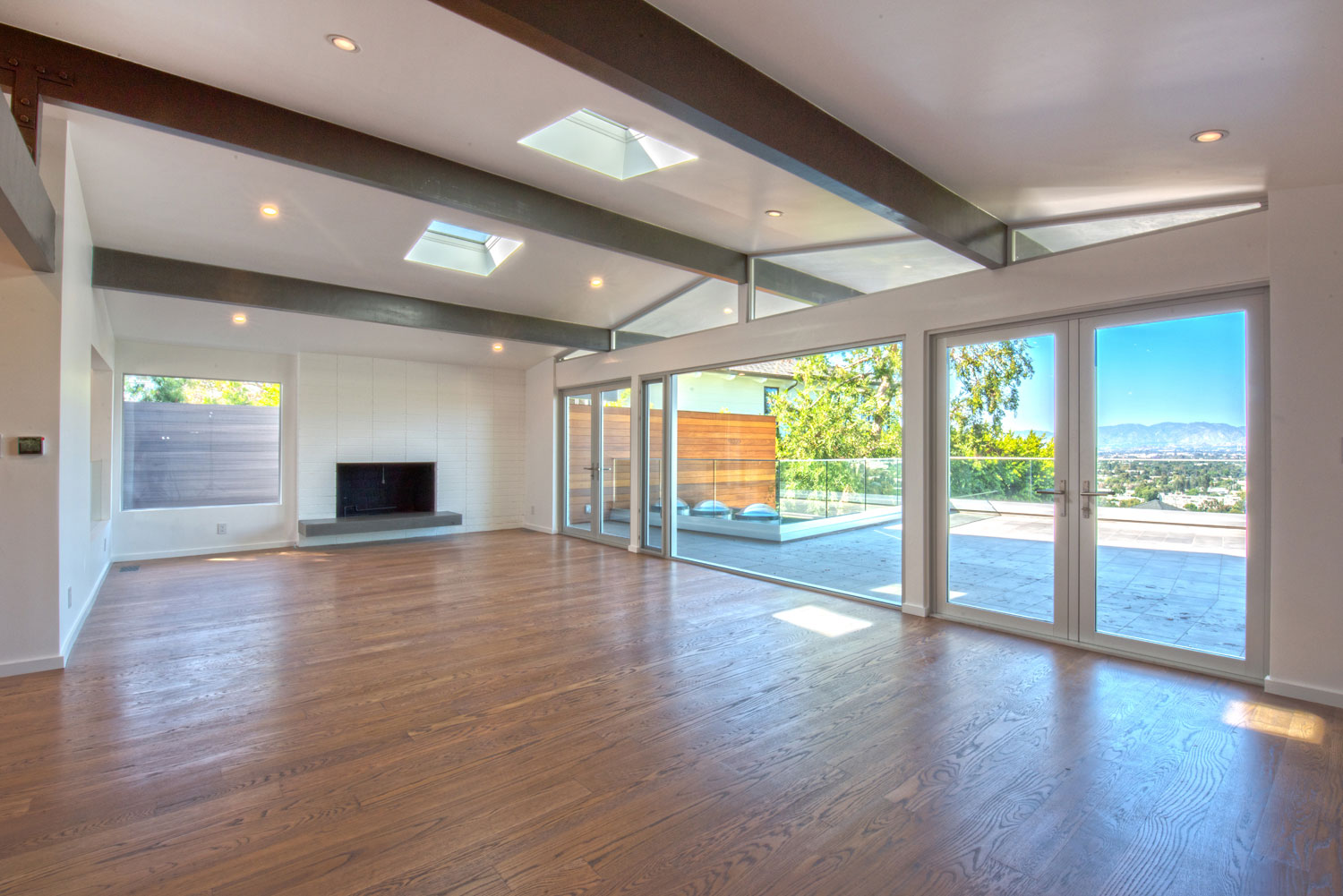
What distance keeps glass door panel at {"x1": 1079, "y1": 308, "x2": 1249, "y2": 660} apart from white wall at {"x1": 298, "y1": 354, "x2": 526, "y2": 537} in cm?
772

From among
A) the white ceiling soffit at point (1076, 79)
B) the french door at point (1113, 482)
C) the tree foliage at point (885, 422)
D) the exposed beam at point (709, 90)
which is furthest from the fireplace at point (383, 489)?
the white ceiling soffit at point (1076, 79)

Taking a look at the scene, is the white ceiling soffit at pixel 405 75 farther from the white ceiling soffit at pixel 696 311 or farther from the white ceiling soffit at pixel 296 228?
the white ceiling soffit at pixel 696 311

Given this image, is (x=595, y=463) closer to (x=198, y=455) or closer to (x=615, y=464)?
(x=615, y=464)

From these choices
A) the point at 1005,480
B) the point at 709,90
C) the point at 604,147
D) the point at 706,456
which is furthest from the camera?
the point at 706,456

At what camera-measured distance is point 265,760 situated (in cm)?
249

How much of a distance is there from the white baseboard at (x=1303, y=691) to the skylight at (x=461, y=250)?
5877mm

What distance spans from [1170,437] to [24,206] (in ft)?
19.0

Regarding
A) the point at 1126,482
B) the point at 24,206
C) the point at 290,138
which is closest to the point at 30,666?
the point at 24,206

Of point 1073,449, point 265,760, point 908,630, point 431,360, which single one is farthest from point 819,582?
point 431,360

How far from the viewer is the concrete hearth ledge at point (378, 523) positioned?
768 cm

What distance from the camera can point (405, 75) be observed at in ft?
9.63

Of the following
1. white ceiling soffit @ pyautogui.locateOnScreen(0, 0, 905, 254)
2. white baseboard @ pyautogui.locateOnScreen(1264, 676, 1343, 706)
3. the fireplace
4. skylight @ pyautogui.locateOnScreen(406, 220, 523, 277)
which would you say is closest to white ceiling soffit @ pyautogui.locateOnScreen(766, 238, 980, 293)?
white ceiling soffit @ pyautogui.locateOnScreen(0, 0, 905, 254)

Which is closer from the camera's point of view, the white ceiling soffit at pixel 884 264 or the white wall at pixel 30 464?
the white wall at pixel 30 464

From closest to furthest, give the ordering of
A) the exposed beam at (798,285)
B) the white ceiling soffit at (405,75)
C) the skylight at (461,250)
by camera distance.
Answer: the white ceiling soffit at (405,75) < the exposed beam at (798,285) < the skylight at (461,250)
